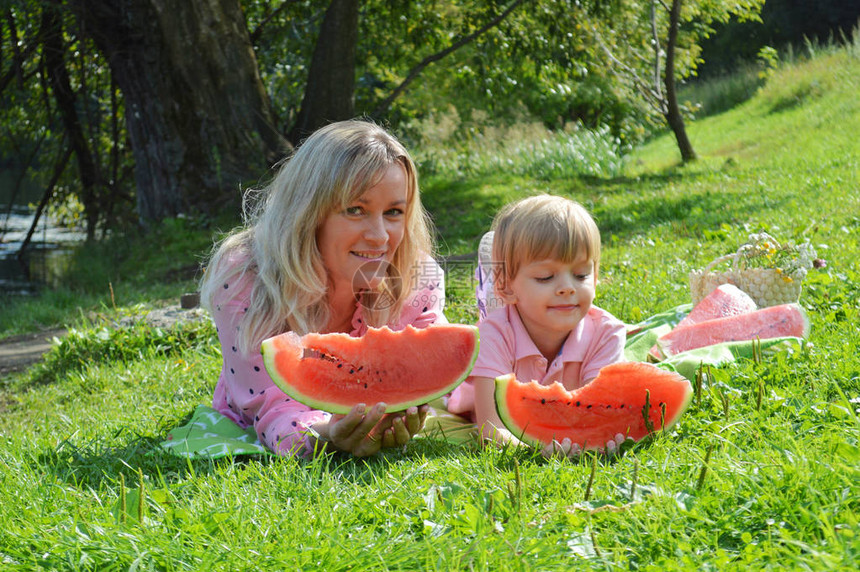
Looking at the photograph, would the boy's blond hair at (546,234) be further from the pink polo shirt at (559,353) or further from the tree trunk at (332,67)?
the tree trunk at (332,67)

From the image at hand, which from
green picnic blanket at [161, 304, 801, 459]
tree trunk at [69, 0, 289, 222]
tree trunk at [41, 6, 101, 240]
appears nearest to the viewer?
green picnic blanket at [161, 304, 801, 459]

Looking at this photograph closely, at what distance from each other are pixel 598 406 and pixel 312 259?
1277 millimetres

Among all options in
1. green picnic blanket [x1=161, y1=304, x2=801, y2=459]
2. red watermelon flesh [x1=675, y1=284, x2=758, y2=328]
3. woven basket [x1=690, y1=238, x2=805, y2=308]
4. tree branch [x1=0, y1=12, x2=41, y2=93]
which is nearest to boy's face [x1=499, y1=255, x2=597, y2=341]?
green picnic blanket [x1=161, y1=304, x2=801, y2=459]

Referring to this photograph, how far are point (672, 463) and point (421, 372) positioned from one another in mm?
915

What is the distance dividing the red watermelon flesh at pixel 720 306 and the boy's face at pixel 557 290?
2.95 feet

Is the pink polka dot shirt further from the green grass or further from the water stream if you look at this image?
the water stream

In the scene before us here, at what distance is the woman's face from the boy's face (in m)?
0.56

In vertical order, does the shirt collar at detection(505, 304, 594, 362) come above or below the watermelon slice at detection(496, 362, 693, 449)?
above

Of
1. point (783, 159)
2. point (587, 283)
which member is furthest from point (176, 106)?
point (783, 159)

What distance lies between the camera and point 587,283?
3.12 metres

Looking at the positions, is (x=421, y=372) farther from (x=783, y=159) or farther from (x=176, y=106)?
(x=783, y=159)

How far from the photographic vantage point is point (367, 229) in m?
3.18

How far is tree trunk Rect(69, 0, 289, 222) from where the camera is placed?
8539 millimetres

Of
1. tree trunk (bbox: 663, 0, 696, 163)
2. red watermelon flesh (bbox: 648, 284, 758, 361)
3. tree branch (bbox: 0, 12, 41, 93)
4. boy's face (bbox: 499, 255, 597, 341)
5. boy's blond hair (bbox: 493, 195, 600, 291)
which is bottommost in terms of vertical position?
red watermelon flesh (bbox: 648, 284, 758, 361)
